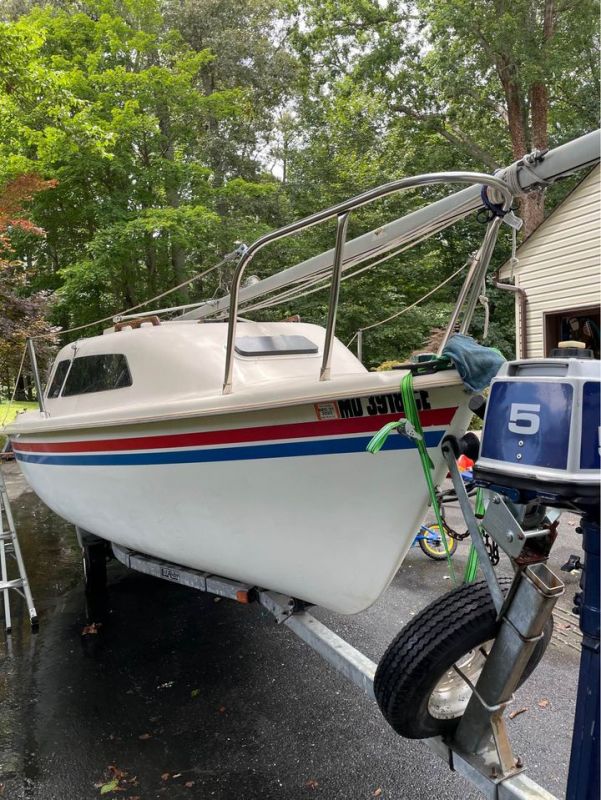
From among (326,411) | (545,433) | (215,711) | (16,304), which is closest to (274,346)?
(326,411)

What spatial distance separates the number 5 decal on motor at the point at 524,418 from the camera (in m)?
1.54

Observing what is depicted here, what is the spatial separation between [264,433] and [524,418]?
1241 mm

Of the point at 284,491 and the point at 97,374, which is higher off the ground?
the point at 97,374

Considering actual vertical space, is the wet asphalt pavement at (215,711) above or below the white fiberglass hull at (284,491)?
below

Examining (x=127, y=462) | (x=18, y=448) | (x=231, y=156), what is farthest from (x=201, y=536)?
(x=231, y=156)

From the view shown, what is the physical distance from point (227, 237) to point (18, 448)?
1080 cm

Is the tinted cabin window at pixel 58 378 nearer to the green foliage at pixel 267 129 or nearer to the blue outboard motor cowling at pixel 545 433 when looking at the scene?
the blue outboard motor cowling at pixel 545 433

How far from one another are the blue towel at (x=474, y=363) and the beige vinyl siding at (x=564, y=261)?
8.75m

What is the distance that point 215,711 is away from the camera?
309 centimetres

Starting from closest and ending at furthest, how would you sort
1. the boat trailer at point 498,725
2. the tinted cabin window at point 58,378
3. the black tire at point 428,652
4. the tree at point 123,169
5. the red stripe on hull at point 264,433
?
the boat trailer at point 498,725
the black tire at point 428,652
the red stripe on hull at point 264,433
the tinted cabin window at point 58,378
the tree at point 123,169

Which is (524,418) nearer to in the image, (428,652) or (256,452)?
(428,652)

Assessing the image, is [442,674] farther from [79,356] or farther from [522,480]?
[79,356]

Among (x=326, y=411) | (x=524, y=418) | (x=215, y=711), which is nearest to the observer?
(x=524, y=418)

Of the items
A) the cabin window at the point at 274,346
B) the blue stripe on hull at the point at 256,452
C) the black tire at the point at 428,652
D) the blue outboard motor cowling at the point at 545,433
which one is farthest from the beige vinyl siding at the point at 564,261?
the blue outboard motor cowling at the point at 545,433
